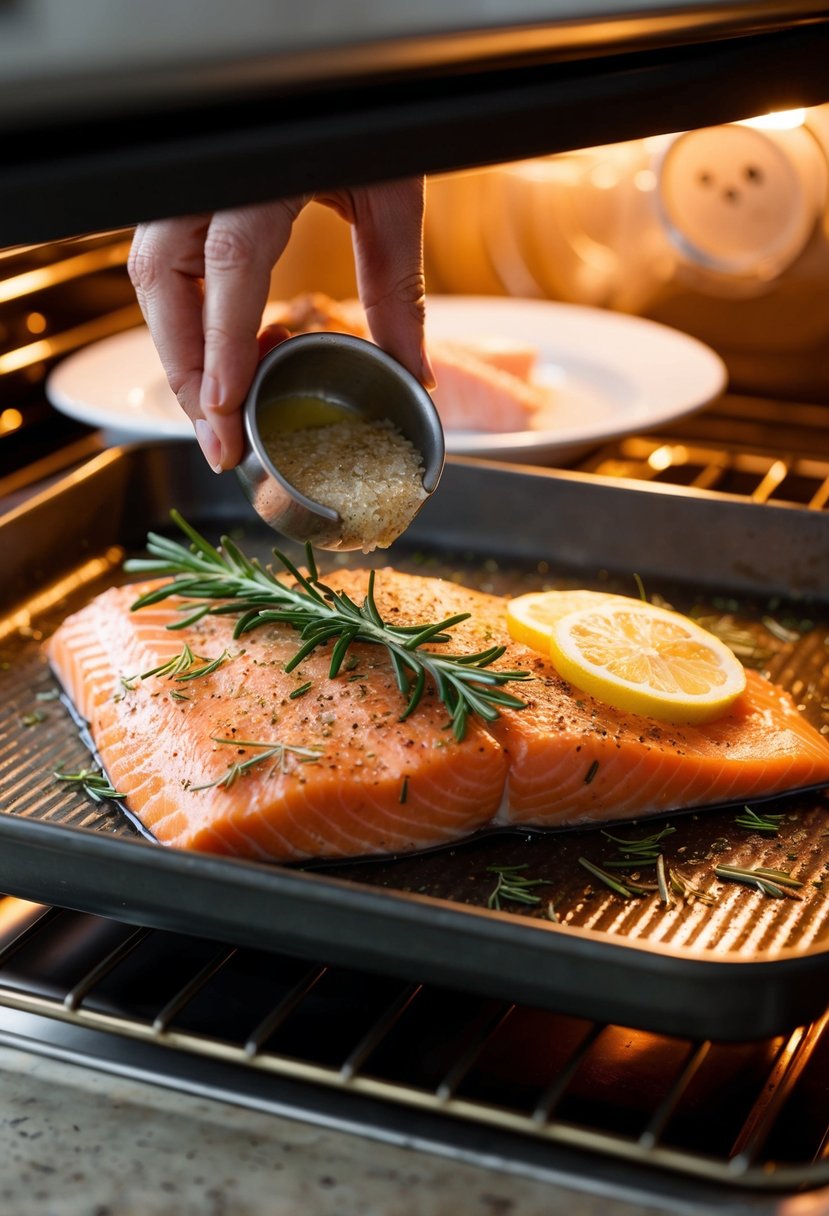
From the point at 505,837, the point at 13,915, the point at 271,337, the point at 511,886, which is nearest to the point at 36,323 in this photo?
the point at 271,337

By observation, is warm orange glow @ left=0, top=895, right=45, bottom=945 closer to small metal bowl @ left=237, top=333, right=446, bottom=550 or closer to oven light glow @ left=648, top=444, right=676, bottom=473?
small metal bowl @ left=237, top=333, right=446, bottom=550

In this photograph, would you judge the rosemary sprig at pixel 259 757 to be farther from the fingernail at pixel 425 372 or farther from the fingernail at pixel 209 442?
the fingernail at pixel 425 372

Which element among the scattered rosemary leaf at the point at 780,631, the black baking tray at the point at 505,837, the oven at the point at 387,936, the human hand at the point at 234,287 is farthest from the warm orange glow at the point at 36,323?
the scattered rosemary leaf at the point at 780,631

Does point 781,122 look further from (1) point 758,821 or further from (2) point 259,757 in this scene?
(2) point 259,757

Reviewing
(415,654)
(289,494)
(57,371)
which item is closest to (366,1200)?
(415,654)

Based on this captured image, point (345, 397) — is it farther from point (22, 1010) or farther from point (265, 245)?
point (22, 1010)

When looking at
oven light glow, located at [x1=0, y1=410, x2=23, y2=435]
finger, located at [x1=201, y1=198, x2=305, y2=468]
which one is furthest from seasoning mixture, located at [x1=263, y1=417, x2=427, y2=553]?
oven light glow, located at [x1=0, y1=410, x2=23, y2=435]
